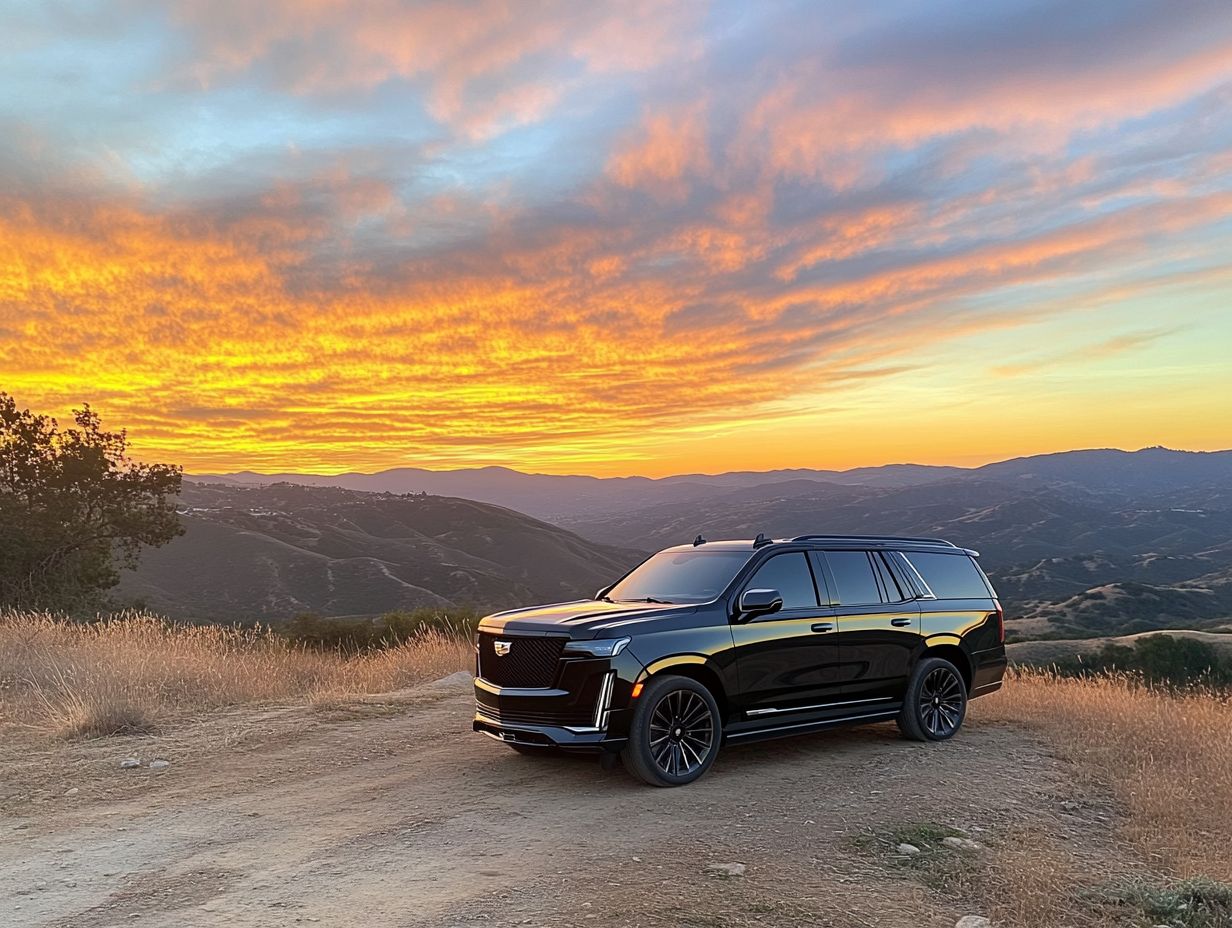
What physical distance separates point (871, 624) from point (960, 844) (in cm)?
286

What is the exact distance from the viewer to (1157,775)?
8.06m

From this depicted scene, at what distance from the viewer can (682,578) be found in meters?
8.65

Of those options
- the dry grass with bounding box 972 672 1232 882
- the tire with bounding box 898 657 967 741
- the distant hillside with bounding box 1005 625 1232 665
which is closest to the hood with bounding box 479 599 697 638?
the tire with bounding box 898 657 967 741

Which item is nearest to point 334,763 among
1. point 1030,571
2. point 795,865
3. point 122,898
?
point 122,898

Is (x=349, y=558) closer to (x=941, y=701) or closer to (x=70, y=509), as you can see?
(x=70, y=509)

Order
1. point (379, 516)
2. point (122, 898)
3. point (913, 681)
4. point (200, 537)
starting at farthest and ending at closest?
1. point (379, 516)
2. point (200, 537)
3. point (913, 681)
4. point (122, 898)

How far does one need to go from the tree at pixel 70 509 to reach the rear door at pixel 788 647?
2674 centimetres

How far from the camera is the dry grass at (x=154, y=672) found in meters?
10.0

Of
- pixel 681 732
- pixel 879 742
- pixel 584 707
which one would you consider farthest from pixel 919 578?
pixel 584 707

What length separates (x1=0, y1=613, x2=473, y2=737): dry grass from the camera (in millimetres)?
10000

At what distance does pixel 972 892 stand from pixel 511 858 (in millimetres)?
2878

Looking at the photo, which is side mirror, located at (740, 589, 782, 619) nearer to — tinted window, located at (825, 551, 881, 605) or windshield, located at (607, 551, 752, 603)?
windshield, located at (607, 551, 752, 603)

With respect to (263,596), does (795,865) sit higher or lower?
higher

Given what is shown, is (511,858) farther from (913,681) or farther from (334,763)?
(913,681)
